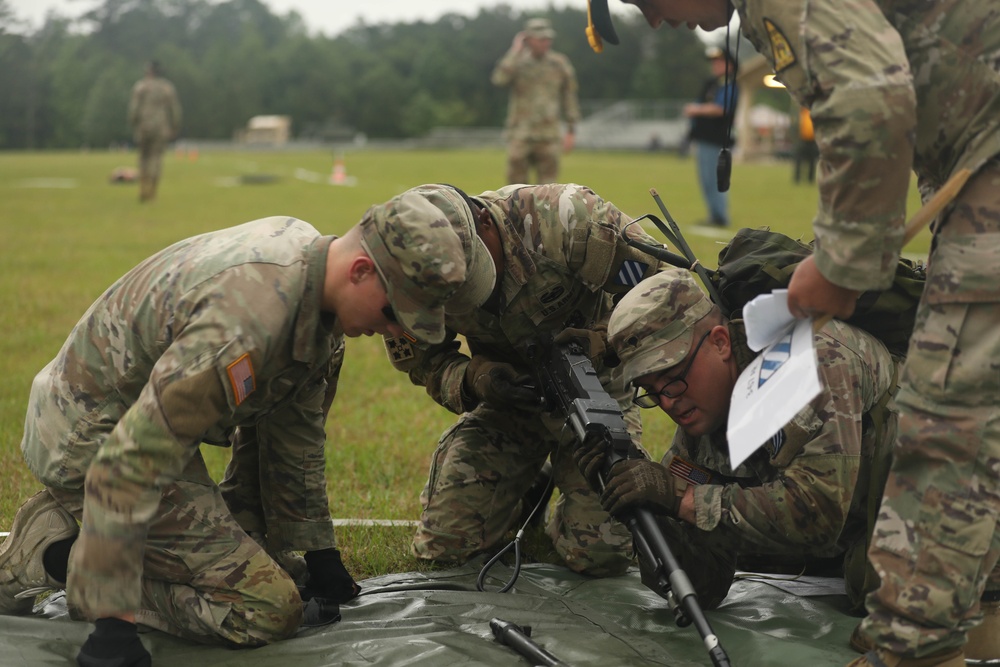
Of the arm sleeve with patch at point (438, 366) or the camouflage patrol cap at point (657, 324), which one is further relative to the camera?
the arm sleeve with patch at point (438, 366)

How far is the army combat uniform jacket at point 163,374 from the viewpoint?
2.99m

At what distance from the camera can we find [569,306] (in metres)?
4.54

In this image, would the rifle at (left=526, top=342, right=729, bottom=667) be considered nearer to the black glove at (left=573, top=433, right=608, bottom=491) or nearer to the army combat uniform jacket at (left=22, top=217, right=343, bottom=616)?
the black glove at (left=573, top=433, right=608, bottom=491)

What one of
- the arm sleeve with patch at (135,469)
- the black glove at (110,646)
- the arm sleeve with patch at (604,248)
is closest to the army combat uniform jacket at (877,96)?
the arm sleeve with patch at (604,248)

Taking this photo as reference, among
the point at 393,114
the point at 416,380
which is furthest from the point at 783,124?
the point at 416,380

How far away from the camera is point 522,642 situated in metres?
3.27

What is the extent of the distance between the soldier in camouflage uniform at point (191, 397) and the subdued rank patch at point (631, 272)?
796mm

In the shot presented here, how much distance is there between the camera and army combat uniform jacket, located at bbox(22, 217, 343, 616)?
299 centimetres

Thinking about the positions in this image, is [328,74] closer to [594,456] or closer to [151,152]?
[151,152]

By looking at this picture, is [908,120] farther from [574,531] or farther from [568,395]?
[574,531]

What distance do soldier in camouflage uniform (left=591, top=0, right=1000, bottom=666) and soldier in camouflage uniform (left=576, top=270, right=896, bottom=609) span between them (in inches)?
18.4

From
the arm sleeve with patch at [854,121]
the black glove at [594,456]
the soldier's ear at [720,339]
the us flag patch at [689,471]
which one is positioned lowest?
the us flag patch at [689,471]

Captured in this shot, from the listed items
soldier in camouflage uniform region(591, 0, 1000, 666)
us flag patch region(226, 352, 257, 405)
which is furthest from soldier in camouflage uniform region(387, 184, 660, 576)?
soldier in camouflage uniform region(591, 0, 1000, 666)

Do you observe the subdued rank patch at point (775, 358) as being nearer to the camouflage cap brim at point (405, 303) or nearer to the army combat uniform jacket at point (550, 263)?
the camouflage cap brim at point (405, 303)
